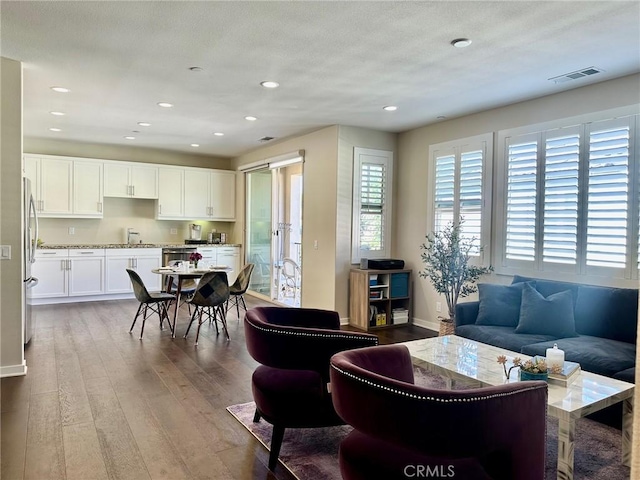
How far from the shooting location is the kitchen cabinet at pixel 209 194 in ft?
28.2

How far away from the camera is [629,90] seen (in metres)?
3.93

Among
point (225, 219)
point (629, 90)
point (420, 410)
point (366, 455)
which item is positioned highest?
point (629, 90)

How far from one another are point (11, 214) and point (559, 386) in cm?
431

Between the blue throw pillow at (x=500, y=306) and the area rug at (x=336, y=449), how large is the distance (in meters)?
1.13

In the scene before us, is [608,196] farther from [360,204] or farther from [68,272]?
[68,272]

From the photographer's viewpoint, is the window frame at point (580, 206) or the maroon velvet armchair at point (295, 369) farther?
the window frame at point (580, 206)

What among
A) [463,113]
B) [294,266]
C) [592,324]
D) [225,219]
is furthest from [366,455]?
[225,219]

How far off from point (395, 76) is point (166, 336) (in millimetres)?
3787

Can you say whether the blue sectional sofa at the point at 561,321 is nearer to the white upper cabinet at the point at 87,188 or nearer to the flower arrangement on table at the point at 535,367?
the flower arrangement on table at the point at 535,367

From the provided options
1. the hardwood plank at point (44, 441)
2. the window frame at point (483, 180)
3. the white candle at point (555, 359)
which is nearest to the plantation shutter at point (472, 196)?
the window frame at point (483, 180)

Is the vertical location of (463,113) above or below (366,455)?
above

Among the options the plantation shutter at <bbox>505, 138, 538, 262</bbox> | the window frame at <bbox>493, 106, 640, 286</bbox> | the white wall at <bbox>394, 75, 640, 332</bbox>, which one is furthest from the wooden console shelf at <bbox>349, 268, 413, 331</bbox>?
the plantation shutter at <bbox>505, 138, 538, 262</bbox>

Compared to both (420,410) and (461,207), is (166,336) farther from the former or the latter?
(420,410)

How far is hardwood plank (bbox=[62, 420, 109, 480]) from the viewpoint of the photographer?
2.40 meters
